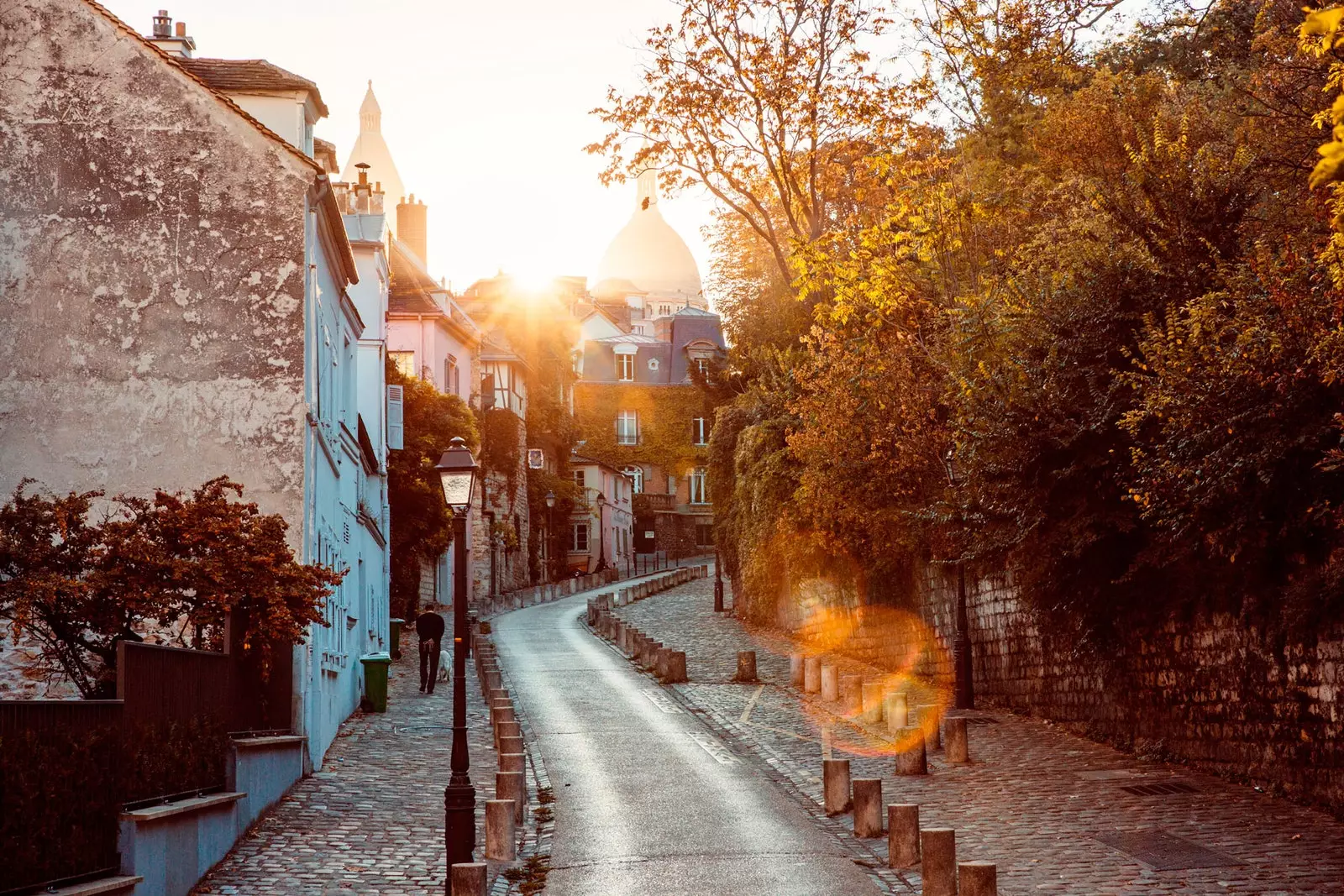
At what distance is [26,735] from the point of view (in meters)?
8.16

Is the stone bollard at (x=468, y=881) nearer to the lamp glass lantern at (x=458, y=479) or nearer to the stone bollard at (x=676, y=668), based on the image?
the lamp glass lantern at (x=458, y=479)

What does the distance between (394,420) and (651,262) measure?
113 m

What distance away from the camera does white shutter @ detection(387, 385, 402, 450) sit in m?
33.1

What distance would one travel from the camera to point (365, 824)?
44.7 feet

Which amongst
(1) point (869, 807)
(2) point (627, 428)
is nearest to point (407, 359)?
(2) point (627, 428)

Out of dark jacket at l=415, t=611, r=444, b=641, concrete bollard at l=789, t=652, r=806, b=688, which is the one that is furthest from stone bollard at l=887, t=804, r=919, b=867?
dark jacket at l=415, t=611, r=444, b=641

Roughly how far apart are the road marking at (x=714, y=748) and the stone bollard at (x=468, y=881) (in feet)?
27.8

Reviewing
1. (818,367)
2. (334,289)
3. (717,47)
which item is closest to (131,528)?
(334,289)

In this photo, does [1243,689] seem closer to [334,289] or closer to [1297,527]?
[1297,527]

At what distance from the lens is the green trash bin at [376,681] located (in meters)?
23.5

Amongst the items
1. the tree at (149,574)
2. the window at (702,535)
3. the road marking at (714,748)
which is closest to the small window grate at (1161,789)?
the road marking at (714,748)

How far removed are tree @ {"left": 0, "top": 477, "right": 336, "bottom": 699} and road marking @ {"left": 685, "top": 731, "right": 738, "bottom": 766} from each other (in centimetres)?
578

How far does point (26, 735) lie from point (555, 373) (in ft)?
190

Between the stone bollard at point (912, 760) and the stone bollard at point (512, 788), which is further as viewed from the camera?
the stone bollard at point (912, 760)
